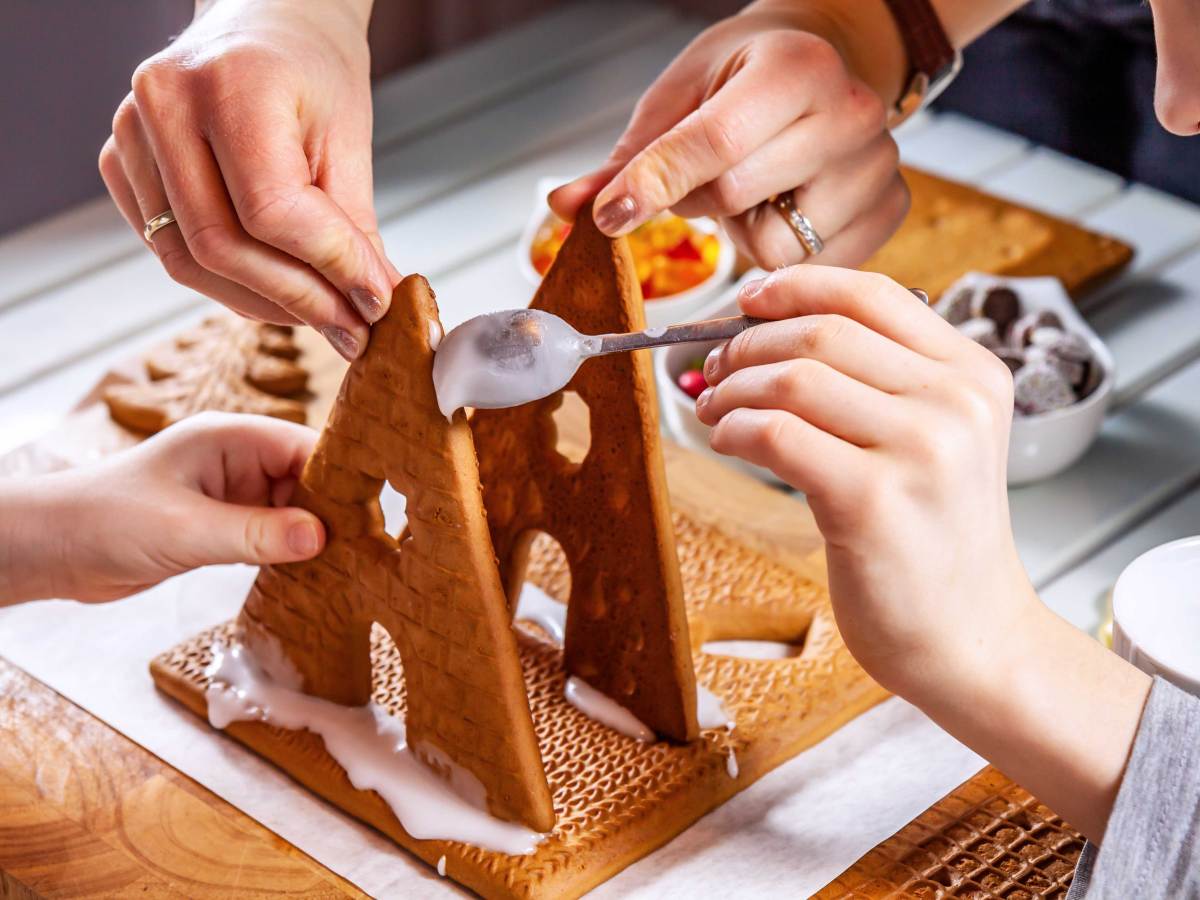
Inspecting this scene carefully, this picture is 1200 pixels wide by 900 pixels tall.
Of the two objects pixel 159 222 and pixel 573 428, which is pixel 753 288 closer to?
pixel 159 222

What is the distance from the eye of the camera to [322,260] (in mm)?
929

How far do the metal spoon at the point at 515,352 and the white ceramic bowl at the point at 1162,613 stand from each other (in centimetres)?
27

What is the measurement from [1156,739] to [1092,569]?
0.43 m

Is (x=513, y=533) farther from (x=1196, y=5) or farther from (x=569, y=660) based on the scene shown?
(x=1196, y=5)

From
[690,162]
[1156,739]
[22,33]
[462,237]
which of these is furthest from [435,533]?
[22,33]

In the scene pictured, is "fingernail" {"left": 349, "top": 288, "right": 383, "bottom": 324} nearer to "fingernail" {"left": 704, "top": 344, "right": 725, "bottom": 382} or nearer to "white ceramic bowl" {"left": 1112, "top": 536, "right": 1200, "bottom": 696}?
"fingernail" {"left": 704, "top": 344, "right": 725, "bottom": 382}

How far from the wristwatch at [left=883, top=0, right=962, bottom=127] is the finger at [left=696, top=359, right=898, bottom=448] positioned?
0.62 m

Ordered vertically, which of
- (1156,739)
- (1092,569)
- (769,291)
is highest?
(769,291)

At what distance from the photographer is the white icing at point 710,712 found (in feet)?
3.59

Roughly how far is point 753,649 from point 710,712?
0.41ft

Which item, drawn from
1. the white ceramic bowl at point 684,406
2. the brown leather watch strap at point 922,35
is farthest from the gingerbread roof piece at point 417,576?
the brown leather watch strap at point 922,35

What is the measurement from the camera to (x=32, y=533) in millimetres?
1102

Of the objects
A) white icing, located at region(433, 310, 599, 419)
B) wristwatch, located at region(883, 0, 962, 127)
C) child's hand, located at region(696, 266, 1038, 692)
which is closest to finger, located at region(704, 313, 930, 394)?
child's hand, located at region(696, 266, 1038, 692)

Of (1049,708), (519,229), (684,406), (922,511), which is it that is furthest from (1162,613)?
(519,229)
